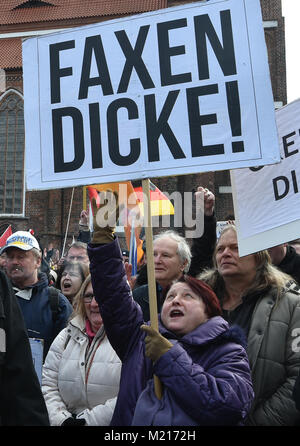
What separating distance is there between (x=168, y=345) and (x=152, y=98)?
1.15 meters

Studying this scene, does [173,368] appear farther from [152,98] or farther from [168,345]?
[152,98]

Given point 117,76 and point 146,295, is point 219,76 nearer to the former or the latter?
point 117,76

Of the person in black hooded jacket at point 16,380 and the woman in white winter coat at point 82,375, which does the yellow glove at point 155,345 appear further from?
the woman in white winter coat at point 82,375

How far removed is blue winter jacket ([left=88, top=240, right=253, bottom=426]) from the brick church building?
56.7 feet

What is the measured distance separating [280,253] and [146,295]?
96 centimetres

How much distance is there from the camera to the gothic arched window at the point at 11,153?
22109mm

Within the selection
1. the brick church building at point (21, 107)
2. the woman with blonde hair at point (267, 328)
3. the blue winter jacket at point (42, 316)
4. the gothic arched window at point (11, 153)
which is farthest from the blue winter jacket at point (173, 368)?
the gothic arched window at point (11, 153)

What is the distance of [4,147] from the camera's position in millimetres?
22484

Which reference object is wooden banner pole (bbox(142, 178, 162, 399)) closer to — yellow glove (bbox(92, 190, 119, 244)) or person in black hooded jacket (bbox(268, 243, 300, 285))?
yellow glove (bbox(92, 190, 119, 244))

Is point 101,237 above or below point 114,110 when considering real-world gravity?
below

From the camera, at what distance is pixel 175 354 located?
1.98 m

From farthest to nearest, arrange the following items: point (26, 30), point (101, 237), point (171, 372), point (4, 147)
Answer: point (26, 30), point (4, 147), point (101, 237), point (171, 372)
